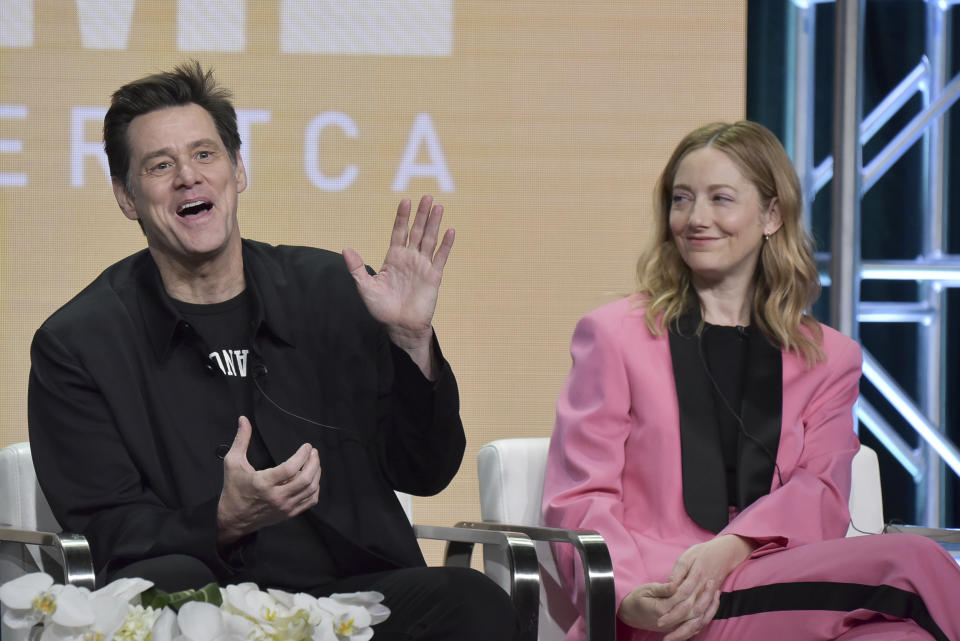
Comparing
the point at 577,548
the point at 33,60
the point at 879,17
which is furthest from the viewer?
the point at 879,17

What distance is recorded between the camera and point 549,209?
131 inches

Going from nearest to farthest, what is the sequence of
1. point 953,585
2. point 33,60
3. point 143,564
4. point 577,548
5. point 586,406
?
point 143,564
point 953,585
point 577,548
point 586,406
point 33,60

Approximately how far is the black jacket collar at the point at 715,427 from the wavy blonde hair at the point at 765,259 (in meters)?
0.06

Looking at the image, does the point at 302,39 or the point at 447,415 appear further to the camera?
the point at 302,39

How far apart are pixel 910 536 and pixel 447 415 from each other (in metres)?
0.88

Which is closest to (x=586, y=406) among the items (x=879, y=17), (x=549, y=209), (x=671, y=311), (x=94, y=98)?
(x=671, y=311)

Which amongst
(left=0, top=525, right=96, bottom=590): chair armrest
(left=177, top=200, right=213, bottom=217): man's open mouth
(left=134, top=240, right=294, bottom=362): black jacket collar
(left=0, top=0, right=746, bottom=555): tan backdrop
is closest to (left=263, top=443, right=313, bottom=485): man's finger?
(left=0, top=525, right=96, bottom=590): chair armrest

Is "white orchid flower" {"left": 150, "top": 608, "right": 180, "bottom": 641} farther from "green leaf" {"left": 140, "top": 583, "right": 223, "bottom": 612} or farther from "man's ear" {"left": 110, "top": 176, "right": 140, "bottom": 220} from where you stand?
"man's ear" {"left": 110, "top": 176, "right": 140, "bottom": 220}

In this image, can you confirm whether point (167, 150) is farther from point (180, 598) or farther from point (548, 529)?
point (180, 598)

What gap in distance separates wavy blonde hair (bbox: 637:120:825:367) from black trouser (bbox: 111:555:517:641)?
32.8 inches

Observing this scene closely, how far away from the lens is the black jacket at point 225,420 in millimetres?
2111

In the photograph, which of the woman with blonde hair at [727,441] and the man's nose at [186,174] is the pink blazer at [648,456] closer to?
the woman with blonde hair at [727,441]


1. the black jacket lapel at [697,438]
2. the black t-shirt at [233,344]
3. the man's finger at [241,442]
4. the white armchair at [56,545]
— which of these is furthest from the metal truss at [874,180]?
the man's finger at [241,442]

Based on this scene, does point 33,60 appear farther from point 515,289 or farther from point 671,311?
point 671,311
